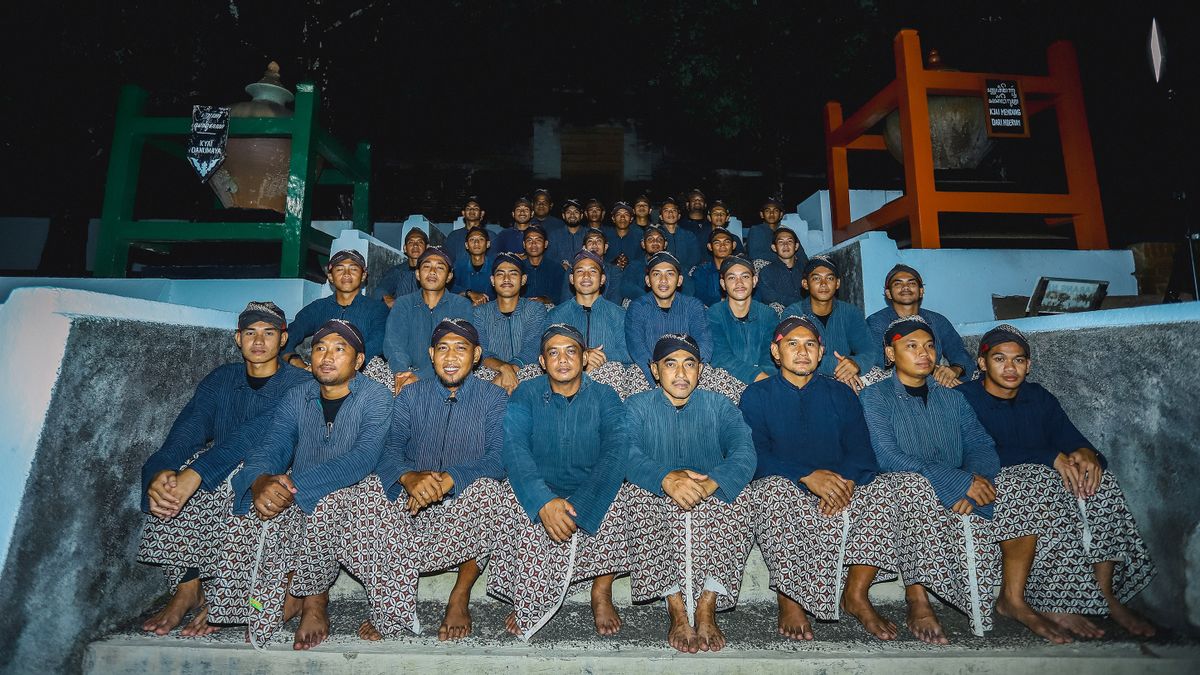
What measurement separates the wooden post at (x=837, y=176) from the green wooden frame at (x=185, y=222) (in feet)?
23.2

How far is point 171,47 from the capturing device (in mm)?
7418

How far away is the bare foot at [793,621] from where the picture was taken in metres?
2.64

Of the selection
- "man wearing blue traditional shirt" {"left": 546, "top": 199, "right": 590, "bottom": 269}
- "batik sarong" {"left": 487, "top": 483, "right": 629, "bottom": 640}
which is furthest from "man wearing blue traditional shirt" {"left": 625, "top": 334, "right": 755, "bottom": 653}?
"man wearing blue traditional shirt" {"left": 546, "top": 199, "right": 590, "bottom": 269}

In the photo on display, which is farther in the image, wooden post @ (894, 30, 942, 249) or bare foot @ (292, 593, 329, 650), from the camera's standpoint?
wooden post @ (894, 30, 942, 249)

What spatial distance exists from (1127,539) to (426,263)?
509 cm

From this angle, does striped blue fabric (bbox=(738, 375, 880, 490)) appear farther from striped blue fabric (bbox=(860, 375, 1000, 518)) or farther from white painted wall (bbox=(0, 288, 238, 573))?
white painted wall (bbox=(0, 288, 238, 573))

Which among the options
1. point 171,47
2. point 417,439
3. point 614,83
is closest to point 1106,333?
point 417,439

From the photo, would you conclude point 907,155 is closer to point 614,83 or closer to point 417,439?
point 417,439

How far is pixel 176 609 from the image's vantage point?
2.82m

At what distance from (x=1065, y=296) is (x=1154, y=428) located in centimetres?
192

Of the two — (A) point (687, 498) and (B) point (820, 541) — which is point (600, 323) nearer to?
(A) point (687, 498)

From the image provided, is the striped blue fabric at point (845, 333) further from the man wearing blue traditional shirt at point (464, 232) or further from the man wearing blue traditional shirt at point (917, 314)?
the man wearing blue traditional shirt at point (464, 232)

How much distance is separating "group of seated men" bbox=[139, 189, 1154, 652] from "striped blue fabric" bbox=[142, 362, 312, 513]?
14 mm

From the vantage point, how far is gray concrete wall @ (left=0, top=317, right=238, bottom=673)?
2398mm
